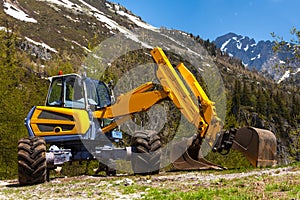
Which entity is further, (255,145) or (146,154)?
(146,154)

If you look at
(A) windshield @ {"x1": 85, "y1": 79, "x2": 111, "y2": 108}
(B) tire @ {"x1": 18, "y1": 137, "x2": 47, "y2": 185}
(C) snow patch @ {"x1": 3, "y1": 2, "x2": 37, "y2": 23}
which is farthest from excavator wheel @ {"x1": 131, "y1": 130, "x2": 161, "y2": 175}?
(C) snow patch @ {"x1": 3, "y1": 2, "x2": 37, "y2": 23}

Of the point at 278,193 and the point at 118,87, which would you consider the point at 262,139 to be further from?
the point at 118,87

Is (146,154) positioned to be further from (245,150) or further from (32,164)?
(32,164)

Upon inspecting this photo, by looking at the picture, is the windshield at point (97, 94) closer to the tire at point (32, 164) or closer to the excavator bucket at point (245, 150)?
the tire at point (32, 164)

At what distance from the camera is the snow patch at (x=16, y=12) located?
5778 inches

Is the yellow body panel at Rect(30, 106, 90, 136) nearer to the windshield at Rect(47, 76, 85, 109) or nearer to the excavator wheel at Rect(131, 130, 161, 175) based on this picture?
the windshield at Rect(47, 76, 85, 109)

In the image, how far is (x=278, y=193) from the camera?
26.0ft

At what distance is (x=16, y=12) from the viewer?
151000 millimetres

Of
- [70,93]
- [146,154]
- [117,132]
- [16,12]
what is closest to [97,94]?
[70,93]

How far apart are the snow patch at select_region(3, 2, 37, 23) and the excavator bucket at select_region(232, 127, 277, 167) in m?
142

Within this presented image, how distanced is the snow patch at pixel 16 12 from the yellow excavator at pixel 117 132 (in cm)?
13764

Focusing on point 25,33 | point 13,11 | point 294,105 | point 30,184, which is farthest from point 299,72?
point 294,105

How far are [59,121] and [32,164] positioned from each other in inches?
93.5

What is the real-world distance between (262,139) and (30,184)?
26.9 feet
